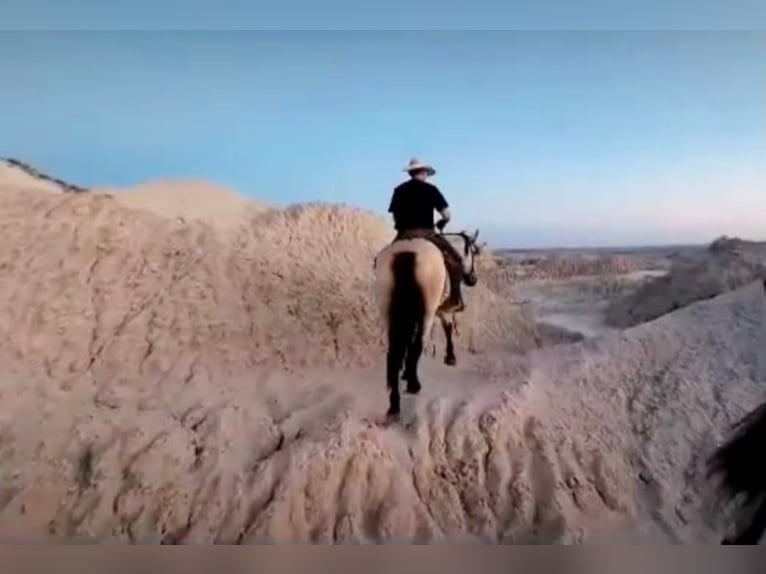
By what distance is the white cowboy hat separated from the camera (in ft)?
7.91

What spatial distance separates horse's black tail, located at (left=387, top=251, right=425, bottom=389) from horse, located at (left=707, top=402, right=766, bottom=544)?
2.18 feet

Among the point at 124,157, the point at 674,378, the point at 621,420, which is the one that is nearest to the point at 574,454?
the point at 621,420

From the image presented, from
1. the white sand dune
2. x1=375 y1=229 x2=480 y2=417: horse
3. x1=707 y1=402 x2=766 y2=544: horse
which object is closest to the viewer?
x1=707 y1=402 x2=766 y2=544: horse

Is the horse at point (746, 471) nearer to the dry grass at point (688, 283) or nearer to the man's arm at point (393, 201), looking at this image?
the dry grass at point (688, 283)

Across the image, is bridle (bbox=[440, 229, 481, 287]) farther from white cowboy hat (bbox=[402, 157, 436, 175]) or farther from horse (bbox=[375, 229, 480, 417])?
white cowboy hat (bbox=[402, 157, 436, 175])

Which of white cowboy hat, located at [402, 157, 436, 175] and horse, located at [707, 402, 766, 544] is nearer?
horse, located at [707, 402, 766, 544]

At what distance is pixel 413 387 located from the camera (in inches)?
93.1

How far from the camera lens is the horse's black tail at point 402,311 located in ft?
7.80

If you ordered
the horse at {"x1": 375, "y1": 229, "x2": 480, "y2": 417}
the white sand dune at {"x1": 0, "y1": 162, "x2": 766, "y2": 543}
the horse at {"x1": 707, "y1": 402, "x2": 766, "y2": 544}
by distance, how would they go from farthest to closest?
the horse at {"x1": 375, "y1": 229, "x2": 480, "y2": 417} → the white sand dune at {"x1": 0, "y1": 162, "x2": 766, "y2": 543} → the horse at {"x1": 707, "y1": 402, "x2": 766, "y2": 544}

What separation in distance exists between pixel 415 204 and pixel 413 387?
0.39m

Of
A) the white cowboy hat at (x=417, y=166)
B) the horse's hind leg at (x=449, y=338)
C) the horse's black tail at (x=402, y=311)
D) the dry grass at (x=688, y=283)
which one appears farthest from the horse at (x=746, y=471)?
the white cowboy hat at (x=417, y=166)

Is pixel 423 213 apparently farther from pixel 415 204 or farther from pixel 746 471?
pixel 746 471

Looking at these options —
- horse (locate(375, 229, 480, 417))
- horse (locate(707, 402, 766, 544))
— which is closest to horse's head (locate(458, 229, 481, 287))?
horse (locate(375, 229, 480, 417))

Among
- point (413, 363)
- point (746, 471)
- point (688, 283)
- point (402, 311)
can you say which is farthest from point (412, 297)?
point (746, 471)
